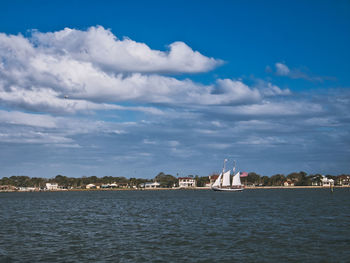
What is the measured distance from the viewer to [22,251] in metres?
34.7

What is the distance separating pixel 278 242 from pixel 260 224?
15305 millimetres

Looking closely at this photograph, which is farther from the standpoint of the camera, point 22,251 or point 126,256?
point 22,251

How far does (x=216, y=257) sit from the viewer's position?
31.8 metres

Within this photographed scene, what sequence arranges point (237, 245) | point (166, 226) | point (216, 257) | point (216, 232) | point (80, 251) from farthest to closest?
point (166, 226) < point (216, 232) < point (237, 245) < point (80, 251) < point (216, 257)

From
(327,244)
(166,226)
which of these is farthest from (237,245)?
(166,226)

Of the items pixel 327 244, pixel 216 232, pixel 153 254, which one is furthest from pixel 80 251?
pixel 327 244

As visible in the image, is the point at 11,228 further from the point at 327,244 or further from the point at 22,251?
the point at 327,244

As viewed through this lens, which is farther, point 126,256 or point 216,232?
point 216,232

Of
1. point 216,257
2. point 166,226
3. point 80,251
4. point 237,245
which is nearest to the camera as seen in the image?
point 216,257

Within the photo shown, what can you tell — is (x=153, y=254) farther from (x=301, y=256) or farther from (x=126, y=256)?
(x=301, y=256)

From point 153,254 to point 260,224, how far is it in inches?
945

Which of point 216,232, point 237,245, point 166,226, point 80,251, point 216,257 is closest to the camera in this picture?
point 216,257

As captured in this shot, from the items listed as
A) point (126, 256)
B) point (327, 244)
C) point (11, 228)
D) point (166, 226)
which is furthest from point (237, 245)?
point (11, 228)

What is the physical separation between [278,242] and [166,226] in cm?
1808
